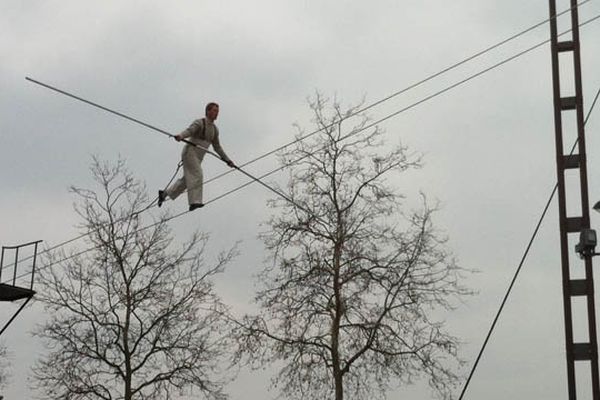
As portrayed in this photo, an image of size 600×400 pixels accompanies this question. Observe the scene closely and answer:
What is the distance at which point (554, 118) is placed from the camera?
11852 mm

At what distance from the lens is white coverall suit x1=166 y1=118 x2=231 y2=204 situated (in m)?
12.0

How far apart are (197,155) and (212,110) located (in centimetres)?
76

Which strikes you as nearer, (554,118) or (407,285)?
(554,118)

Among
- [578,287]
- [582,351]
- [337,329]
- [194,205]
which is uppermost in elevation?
[337,329]

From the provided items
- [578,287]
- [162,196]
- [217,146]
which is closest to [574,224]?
[578,287]

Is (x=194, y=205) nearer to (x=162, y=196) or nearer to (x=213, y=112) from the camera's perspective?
(x=162, y=196)

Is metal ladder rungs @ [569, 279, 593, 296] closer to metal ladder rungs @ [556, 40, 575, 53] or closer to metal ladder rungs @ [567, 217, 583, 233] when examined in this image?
metal ladder rungs @ [567, 217, 583, 233]

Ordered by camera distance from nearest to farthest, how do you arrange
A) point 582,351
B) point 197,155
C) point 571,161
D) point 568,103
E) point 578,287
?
point 582,351, point 578,287, point 571,161, point 568,103, point 197,155

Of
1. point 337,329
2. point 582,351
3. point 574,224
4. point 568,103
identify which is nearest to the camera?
point 582,351

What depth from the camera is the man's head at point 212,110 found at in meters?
11.8

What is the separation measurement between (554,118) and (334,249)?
27.1ft

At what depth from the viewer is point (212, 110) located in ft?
38.6

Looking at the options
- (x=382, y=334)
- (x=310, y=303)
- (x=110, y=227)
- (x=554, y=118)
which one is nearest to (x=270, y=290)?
(x=310, y=303)

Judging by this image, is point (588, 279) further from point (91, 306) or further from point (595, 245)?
point (91, 306)
